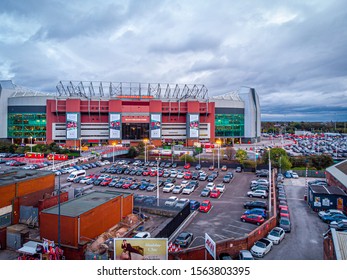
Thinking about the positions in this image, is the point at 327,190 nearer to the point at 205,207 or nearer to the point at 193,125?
the point at 205,207

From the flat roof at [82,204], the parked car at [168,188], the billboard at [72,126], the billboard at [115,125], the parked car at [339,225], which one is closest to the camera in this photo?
the flat roof at [82,204]

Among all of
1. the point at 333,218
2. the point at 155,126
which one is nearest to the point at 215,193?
the point at 333,218

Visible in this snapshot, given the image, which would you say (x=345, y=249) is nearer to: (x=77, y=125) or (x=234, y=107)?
(x=77, y=125)

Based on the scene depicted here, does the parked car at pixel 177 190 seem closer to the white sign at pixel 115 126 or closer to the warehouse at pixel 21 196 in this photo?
the warehouse at pixel 21 196

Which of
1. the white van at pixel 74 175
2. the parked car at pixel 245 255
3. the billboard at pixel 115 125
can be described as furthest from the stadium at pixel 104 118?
the parked car at pixel 245 255

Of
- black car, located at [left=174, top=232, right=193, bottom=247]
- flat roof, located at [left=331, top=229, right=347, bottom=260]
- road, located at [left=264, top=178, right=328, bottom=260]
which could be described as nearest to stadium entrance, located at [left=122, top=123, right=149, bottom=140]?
road, located at [left=264, top=178, right=328, bottom=260]
